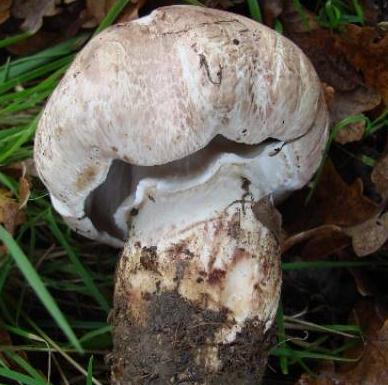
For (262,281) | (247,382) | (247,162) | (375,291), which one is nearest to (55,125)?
(247,162)

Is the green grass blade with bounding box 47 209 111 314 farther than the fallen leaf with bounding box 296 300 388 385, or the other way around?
the green grass blade with bounding box 47 209 111 314

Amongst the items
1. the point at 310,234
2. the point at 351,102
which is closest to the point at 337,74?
the point at 351,102

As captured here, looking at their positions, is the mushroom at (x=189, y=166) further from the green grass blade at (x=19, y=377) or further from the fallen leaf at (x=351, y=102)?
the fallen leaf at (x=351, y=102)

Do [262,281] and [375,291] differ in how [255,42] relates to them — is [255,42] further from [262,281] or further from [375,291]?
[375,291]

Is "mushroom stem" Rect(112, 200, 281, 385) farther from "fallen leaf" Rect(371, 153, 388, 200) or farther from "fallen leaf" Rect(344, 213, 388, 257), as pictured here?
"fallen leaf" Rect(371, 153, 388, 200)

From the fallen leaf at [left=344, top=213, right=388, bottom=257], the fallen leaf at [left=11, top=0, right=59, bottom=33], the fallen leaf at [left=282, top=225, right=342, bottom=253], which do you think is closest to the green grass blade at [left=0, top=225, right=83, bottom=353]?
the fallen leaf at [left=282, top=225, right=342, bottom=253]

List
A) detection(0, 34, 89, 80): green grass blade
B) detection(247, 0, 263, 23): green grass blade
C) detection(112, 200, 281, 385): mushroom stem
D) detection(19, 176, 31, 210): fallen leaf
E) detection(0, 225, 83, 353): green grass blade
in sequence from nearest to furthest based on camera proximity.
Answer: detection(0, 225, 83, 353): green grass blade < detection(112, 200, 281, 385): mushroom stem < detection(19, 176, 31, 210): fallen leaf < detection(247, 0, 263, 23): green grass blade < detection(0, 34, 89, 80): green grass blade

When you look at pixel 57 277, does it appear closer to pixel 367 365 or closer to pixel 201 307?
pixel 201 307
